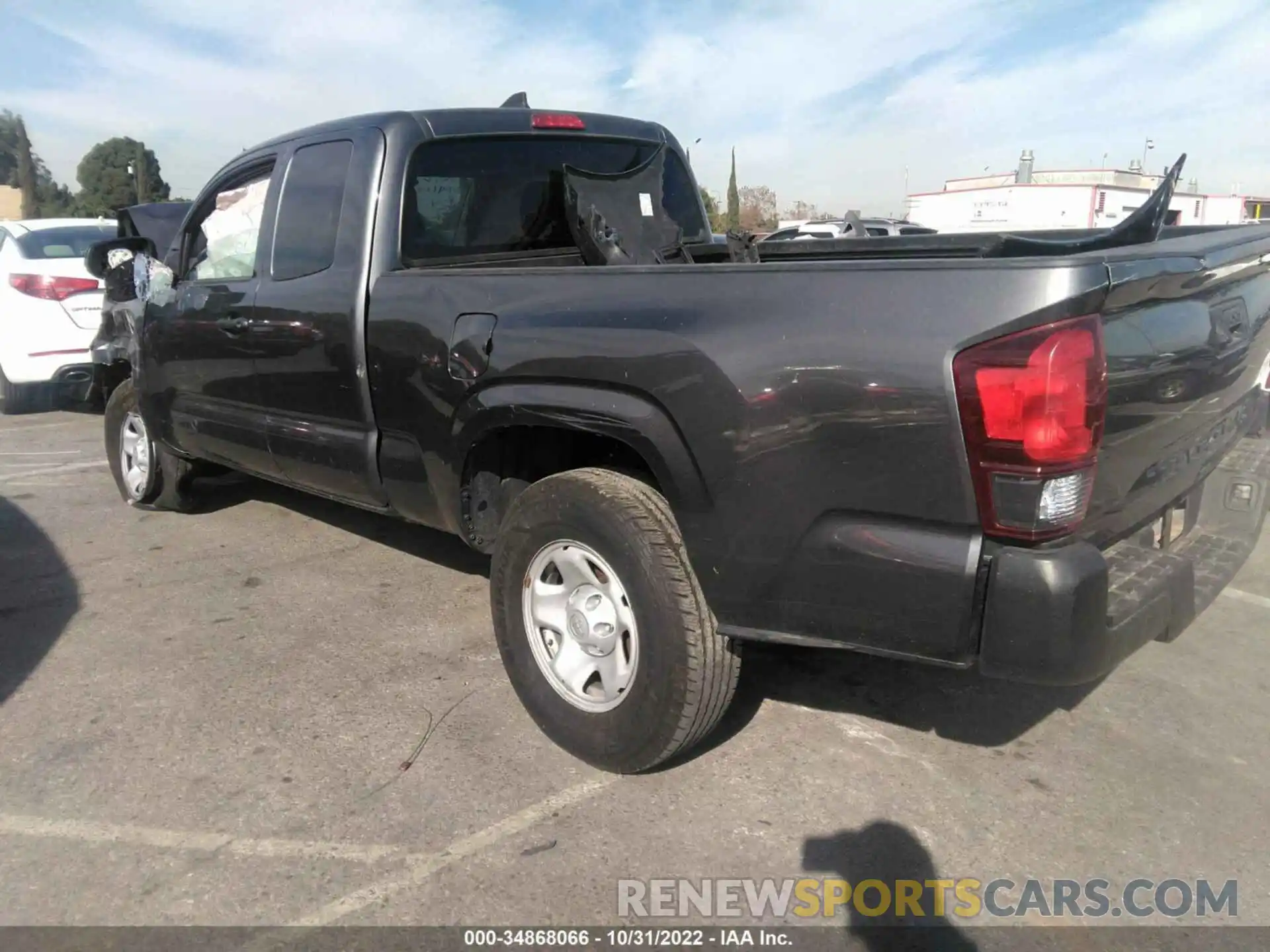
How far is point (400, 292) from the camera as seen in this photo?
131 inches

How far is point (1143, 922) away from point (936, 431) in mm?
1284

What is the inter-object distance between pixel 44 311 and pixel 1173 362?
8.45m

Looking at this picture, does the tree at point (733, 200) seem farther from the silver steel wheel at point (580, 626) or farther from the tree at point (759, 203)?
the silver steel wheel at point (580, 626)

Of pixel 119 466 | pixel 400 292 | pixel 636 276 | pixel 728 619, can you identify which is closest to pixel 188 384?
pixel 119 466

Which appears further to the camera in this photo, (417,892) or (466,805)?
(466,805)

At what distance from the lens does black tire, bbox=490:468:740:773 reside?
8.49ft

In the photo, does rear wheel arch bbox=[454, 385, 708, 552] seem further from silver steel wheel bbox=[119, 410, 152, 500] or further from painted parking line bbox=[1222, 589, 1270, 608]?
silver steel wheel bbox=[119, 410, 152, 500]

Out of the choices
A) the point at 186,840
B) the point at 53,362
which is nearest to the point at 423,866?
the point at 186,840

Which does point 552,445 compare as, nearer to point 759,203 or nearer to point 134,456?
point 134,456

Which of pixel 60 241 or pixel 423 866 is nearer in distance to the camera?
pixel 423 866

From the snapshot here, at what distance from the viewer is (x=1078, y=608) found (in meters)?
2.06

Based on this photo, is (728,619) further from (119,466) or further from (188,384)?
(119,466)

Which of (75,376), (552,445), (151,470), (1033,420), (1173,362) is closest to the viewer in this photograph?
(1033,420)

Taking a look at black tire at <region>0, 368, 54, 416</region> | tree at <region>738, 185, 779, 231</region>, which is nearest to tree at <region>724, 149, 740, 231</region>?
tree at <region>738, 185, 779, 231</region>
